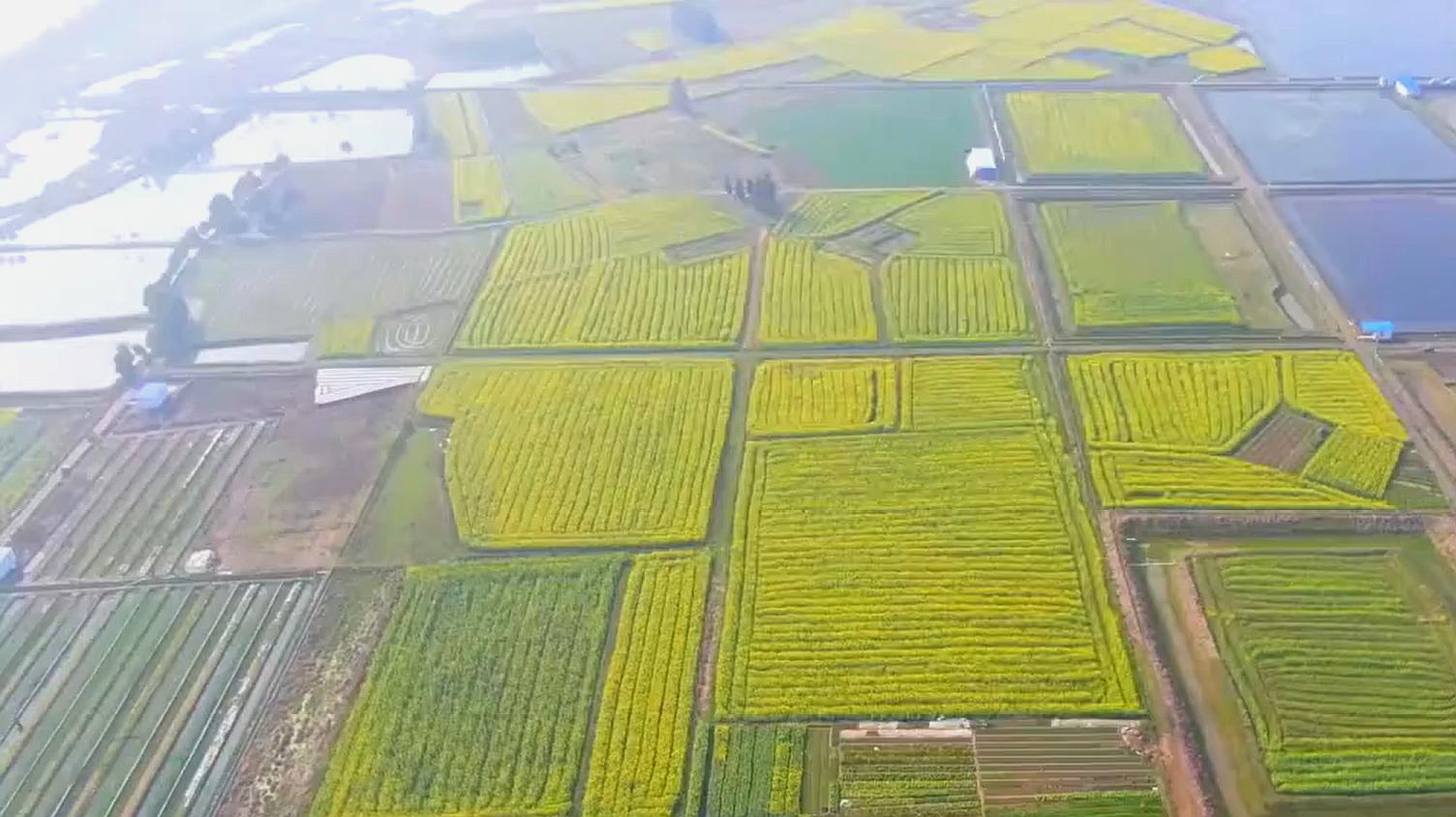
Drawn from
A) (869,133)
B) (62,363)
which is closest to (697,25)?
(869,133)

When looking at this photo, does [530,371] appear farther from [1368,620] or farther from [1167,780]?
[1368,620]

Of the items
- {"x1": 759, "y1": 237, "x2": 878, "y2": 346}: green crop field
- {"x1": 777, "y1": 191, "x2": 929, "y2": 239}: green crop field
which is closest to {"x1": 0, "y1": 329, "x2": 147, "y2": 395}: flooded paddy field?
{"x1": 759, "y1": 237, "x2": 878, "y2": 346}: green crop field

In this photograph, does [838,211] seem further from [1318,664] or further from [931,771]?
[931,771]

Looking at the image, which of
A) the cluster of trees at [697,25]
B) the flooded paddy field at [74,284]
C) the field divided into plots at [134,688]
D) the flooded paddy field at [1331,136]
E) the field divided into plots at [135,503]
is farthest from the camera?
the cluster of trees at [697,25]

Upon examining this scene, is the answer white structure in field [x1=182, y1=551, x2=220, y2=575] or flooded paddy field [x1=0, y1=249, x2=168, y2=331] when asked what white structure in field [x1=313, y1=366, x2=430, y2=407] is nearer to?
white structure in field [x1=182, y1=551, x2=220, y2=575]

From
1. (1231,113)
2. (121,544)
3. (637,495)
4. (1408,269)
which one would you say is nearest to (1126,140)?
(1231,113)

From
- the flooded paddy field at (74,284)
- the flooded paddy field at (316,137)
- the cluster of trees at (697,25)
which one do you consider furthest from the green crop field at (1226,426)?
the flooded paddy field at (74,284)

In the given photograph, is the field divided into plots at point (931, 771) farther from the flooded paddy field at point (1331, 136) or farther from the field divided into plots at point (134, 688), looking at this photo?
the flooded paddy field at point (1331, 136)
